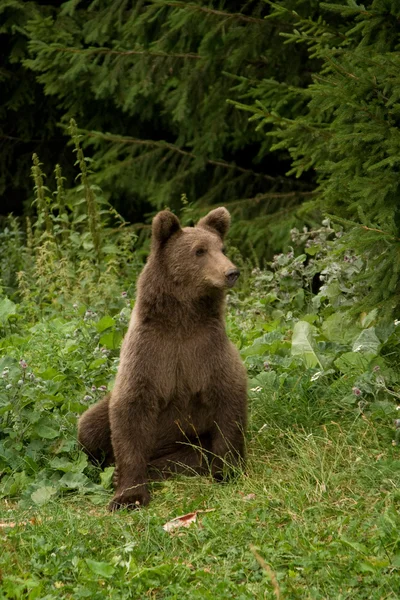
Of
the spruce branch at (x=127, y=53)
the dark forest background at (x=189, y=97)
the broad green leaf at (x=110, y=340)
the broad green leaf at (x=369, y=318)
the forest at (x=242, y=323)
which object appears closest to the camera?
the forest at (x=242, y=323)

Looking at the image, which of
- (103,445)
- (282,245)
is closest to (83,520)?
(103,445)

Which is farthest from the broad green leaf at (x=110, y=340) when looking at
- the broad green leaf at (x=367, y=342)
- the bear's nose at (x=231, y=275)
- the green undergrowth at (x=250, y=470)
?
the bear's nose at (x=231, y=275)

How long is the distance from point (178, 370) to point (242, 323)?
2.62 metres

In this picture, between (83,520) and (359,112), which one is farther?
(359,112)

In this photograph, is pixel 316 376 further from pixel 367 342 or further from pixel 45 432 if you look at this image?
pixel 45 432

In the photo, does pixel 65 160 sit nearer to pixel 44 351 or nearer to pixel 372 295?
pixel 44 351

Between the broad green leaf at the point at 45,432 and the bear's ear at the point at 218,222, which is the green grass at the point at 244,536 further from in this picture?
the bear's ear at the point at 218,222

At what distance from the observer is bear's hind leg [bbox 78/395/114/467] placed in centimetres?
543

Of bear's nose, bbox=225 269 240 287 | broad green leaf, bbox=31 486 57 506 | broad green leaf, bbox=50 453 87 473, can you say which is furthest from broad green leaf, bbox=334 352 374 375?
broad green leaf, bbox=31 486 57 506

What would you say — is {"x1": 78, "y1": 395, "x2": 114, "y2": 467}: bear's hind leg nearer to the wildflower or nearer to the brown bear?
the brown bear

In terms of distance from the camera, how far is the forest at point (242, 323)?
396 centimetres

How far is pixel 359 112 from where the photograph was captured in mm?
5758

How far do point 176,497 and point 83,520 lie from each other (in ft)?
1.89

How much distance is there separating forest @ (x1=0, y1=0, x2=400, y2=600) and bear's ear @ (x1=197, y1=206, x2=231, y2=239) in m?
0.67
